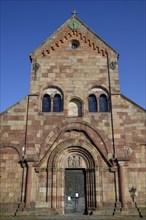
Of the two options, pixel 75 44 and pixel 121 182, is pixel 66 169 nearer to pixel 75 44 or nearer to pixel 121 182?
pixel 121 182

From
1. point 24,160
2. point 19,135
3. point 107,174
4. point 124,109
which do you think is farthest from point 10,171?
point 124,109

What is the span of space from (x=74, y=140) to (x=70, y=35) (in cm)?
846

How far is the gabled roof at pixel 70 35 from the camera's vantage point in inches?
774

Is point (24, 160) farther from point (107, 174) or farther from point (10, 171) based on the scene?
point (107, 174)

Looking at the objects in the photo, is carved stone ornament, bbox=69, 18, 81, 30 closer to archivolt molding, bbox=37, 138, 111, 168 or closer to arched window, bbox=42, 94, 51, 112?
arched window, bbox=42, 94, 51, 112

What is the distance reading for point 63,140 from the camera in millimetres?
16828

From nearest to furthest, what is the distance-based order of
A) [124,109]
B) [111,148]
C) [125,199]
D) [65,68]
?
[125,199] < [111,148] < [124,109] < [65,68]

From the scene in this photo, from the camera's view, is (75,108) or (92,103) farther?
(92,103)

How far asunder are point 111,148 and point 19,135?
6.01 m

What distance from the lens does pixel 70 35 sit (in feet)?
66.2

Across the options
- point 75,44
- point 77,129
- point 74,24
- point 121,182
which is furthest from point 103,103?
point 74,24

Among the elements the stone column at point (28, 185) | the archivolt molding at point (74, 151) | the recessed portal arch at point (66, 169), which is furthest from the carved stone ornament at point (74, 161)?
the stone column at point (28, 185)

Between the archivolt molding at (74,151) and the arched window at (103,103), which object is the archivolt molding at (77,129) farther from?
the arched window at (103,103)

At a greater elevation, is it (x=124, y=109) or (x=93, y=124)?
(x=124, y=109)
